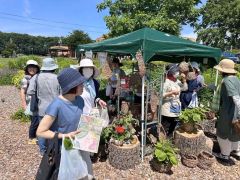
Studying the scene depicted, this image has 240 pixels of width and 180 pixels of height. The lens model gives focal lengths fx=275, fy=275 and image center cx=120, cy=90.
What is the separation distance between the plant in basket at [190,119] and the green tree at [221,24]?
2621cm

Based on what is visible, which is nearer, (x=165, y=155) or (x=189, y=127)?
(x=165, y=155)

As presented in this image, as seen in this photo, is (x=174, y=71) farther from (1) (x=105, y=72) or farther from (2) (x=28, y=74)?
(2) (x=28, y=74)

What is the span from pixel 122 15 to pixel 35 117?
14863 mm

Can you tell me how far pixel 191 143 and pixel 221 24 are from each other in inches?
1204

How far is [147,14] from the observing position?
59.6 ft

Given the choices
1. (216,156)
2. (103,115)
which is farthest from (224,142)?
(103,115)

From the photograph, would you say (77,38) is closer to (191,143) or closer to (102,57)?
(102,57)

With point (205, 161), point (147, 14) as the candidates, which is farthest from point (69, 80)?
point (147, 14)

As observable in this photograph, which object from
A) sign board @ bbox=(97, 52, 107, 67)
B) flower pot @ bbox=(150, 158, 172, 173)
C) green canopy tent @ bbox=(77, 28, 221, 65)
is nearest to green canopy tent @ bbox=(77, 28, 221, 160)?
green canopy tent @ bbox=(77, 28, 221, 65)

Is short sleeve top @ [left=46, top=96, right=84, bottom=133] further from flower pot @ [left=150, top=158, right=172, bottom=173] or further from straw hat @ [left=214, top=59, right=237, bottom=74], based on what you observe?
straw hat @ [left=214, top=59, right=237, bottom=74]

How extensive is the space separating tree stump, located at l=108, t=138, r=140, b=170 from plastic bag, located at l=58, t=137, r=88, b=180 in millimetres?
1862

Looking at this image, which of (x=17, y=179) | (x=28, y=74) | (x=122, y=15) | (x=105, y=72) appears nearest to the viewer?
(x=17, y=179)

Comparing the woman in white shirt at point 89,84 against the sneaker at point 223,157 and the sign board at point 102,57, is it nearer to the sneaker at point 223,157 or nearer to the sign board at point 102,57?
the sign board at point 102,57

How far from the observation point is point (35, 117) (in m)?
4.89
